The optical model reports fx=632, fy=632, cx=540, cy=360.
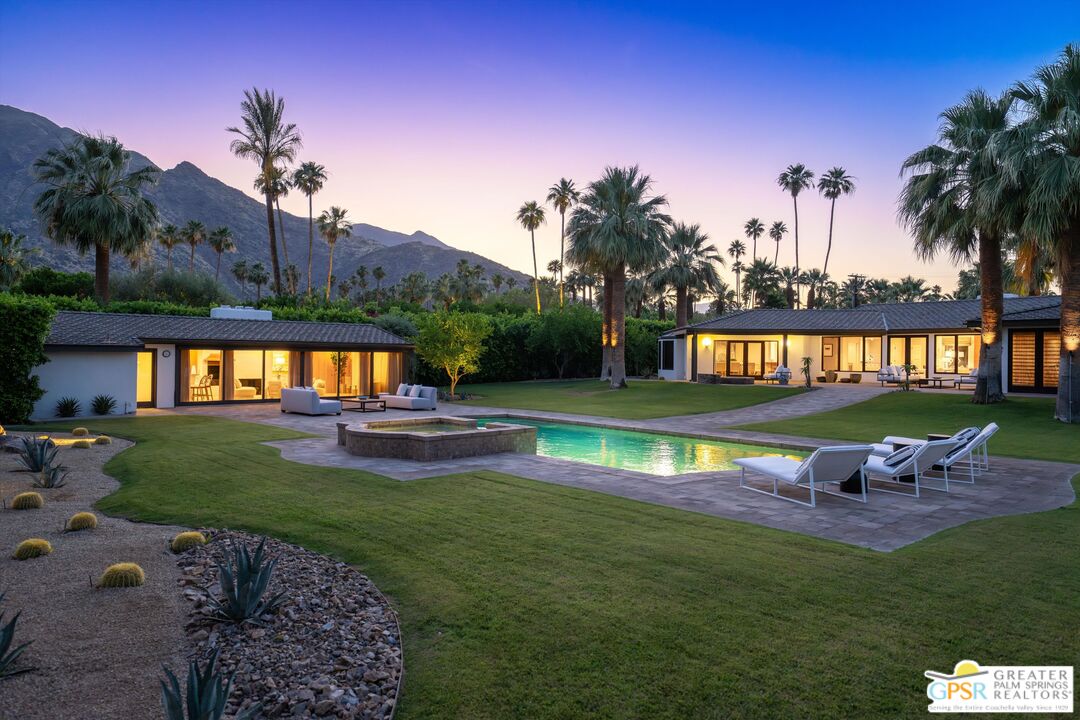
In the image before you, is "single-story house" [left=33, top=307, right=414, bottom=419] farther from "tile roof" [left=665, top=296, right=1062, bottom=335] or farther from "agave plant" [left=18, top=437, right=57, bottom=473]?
"tile roof" [left=665, top=296, right=1062, bottom=335]

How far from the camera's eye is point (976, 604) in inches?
166

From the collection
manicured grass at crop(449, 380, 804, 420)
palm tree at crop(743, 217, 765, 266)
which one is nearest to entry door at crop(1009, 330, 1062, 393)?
manicured grass at crop(449, 380, 804, 420)

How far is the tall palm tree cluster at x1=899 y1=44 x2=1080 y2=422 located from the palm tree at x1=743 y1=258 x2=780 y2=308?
106 ft

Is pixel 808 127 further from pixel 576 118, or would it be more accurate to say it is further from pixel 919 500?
pixel 919 500

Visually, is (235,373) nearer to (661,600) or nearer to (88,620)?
(88,620)

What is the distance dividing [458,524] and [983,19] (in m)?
18.3

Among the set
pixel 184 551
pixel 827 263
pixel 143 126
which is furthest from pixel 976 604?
pixel 827 263

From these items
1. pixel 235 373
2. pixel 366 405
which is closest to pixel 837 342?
pixel 366 405

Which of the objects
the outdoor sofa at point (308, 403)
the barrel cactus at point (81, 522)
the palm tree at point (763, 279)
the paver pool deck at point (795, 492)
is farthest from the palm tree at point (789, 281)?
the barrel cactus at point (81, 522)

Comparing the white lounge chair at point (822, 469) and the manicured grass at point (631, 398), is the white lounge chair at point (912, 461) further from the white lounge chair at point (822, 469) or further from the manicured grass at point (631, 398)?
the manicured grass at point (631, 398)

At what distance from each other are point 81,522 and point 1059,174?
797 inches

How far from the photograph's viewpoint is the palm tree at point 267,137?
114 ft

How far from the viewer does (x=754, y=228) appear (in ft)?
218

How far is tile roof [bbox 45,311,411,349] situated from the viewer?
19.6m
